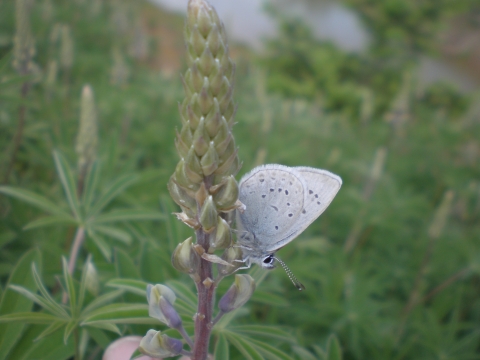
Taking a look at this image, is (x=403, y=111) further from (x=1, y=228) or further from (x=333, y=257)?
(x=1, y=228)

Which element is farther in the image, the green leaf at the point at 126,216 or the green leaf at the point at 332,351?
the green leaf at the point at 126,216

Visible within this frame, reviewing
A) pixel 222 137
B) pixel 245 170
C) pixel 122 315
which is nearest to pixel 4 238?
pixel 122 315

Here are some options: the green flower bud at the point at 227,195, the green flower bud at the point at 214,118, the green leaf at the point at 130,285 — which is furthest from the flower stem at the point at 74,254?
the green flower bud at the point at 214,118

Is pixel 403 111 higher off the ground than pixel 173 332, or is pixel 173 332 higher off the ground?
pixel 403 111

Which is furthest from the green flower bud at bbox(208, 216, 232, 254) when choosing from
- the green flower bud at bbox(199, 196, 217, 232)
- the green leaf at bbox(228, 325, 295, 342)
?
the green leaf at bbox(228, 325, 295, 342)

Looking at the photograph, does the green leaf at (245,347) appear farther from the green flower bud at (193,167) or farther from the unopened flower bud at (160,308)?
the green flower bud at (193,167)

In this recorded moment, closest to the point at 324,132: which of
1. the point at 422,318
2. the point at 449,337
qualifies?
the point at 422,318
